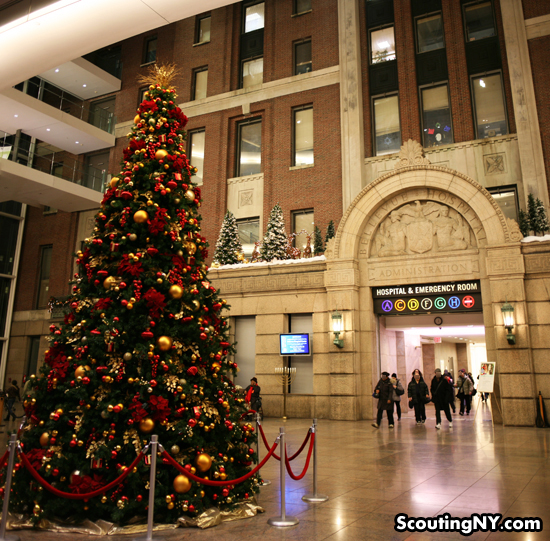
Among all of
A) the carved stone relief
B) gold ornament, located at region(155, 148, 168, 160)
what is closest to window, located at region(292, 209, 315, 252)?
the carved stone relief

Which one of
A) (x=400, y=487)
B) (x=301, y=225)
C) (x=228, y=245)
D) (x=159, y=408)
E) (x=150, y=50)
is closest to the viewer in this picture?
(x=159, y=408)

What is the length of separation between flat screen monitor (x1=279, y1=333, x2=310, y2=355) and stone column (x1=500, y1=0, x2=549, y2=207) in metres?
9.49

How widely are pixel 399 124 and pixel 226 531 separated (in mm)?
18347

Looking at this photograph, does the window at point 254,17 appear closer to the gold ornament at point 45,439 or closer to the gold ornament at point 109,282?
the gold ornament at point 109,282

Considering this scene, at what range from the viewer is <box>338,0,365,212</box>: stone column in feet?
64.8

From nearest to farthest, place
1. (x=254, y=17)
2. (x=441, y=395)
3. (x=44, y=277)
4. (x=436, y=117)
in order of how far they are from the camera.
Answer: (x=441, y=395)
(x=436, y=117)
(x=254, y=17)
(x=44, y=277)

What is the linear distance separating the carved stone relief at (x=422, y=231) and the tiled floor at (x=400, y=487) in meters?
6.73

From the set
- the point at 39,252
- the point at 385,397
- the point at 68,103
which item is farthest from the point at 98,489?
the point at 39,252

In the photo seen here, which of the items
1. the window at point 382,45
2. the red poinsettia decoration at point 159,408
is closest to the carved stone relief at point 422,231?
the window at point 382,45

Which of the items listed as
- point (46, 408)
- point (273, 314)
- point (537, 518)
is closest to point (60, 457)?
point (46, 408)

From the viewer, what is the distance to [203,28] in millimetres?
25656

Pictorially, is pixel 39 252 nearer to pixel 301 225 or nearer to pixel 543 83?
pixel 301 225

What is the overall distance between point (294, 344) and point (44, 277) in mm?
16732

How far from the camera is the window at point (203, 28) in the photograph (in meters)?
25.4
